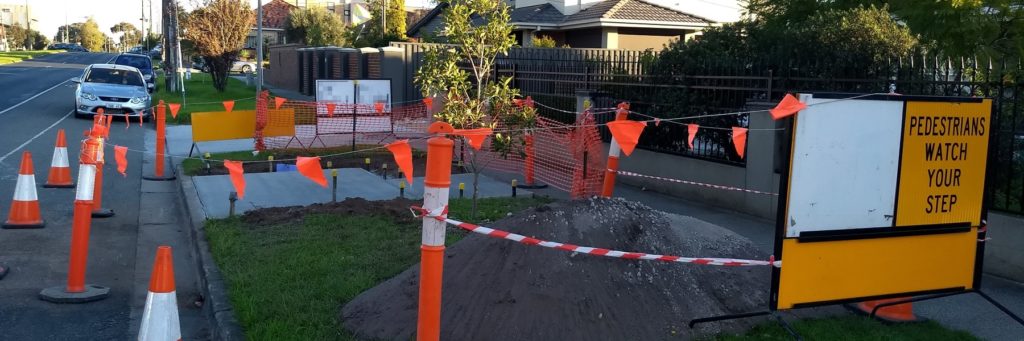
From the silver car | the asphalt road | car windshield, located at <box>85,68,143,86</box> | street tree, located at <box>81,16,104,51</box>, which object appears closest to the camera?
the asphalt road

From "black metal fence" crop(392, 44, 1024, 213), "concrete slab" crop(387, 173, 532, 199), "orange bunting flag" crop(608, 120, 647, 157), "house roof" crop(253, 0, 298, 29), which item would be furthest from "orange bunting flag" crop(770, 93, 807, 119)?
"house roof" crop(253, 0, 298, 29)

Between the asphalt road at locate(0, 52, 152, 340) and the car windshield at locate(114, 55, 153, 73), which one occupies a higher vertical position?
the car windshield at locate(114, 55, 153, 73)

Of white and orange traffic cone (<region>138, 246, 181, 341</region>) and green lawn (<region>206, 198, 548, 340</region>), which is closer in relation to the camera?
white and orange traffic cone (<region>138, 246, 181, 341</region>)

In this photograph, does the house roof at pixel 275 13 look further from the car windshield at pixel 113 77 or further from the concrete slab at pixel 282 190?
the concrete slab at pixel 282 190

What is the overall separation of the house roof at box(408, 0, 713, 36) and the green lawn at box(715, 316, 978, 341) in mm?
24396

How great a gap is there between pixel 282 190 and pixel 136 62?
31.0 meters

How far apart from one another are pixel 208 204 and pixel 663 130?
6304 mm

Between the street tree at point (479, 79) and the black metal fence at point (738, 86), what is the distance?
238 centimetres

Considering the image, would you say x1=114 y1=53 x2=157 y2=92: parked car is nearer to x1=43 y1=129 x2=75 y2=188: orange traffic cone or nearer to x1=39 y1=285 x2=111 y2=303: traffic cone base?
x1=43 y1=129 x2=75 y2=188: orange traffic cone

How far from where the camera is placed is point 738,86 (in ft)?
36.3

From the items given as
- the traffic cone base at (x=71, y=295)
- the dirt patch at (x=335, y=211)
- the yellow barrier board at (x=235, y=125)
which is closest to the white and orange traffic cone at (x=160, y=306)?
the traffic cone base at (x=71, y=295)

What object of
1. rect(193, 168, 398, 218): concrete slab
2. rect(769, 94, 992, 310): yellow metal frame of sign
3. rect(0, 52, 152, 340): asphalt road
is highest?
rect(769, 94, 992, 310): yellow metal frame of sign

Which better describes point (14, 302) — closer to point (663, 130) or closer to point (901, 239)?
point (901, 239)

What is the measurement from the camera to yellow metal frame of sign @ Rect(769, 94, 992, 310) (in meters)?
5.14
